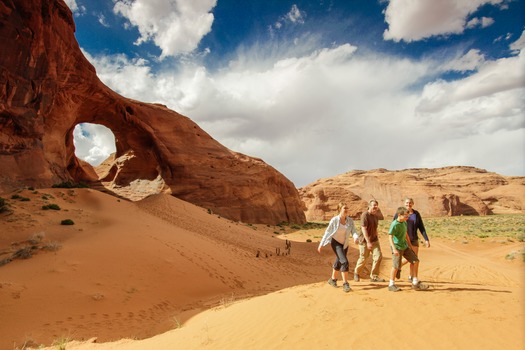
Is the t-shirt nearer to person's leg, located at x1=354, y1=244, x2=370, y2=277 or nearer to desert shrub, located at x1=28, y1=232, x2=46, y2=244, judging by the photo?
person's leg, located at x1=354, y1=244, x2=370, y2=277

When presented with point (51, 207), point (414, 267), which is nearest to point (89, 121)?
point (51, 207)

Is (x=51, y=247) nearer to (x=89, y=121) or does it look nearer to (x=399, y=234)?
(x=399, y=234)

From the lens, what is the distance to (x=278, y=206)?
37.9m

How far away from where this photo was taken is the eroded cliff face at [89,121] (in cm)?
1881

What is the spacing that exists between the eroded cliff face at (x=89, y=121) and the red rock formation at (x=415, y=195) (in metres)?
23.7

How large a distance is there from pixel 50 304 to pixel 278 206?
105ft

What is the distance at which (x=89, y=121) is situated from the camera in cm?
2911

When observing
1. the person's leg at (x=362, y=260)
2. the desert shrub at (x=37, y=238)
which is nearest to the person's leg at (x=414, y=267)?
the person's leg at (x=362, y=260)

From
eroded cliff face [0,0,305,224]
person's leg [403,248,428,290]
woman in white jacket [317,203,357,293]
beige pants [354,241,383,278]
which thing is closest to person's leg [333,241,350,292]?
woman in white jacket [317,203,357,293]

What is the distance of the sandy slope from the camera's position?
4215 millimetres

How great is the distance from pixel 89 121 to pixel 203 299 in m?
27.1

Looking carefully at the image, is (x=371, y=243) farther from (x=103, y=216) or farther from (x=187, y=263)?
(x=103, y=216)

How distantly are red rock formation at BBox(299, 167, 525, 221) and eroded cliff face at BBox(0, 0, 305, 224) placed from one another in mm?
23658

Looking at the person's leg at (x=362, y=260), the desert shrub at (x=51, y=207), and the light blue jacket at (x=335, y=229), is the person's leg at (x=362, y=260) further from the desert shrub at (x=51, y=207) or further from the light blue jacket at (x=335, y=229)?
the desert shrub at (x=51, y=207)
